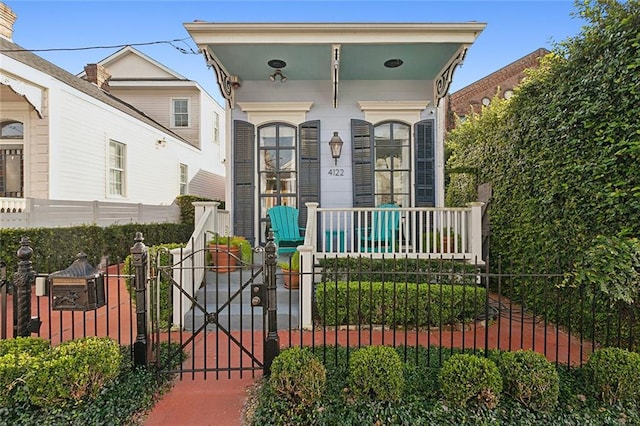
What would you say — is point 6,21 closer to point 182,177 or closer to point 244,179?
point 182,177

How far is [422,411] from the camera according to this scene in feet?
7.92

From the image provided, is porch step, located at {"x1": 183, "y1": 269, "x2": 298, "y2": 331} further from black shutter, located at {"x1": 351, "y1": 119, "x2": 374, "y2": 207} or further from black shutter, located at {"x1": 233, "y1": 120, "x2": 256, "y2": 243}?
black shutter, located at {"x1": 351, "y1": 119, "x2": 374, "y2": 207}

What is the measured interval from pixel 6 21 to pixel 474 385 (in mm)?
12103

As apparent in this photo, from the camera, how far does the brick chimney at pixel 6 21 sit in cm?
773

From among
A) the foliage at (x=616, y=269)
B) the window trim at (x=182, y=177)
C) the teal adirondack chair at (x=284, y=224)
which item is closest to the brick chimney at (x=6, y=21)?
the window trim at (x=182, y=177)

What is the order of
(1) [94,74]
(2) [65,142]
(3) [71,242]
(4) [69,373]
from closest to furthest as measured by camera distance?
(4) [69,373], (3) [71,242], (2) [65,142], (1) [94,74]

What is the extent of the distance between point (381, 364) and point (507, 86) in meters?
19.2

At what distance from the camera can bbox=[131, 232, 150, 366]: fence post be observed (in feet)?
9.17

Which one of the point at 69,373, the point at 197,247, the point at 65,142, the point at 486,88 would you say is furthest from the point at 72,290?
the point at 486,88

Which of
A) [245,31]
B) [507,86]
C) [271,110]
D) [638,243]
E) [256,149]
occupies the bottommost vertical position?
[638,243]

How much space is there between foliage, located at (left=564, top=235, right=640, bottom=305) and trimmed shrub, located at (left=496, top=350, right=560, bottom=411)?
0.94 meters

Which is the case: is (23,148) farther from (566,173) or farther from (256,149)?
(566,173)

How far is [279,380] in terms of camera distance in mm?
2473

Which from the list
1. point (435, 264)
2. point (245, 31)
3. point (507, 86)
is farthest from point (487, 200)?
point (507, 86)
